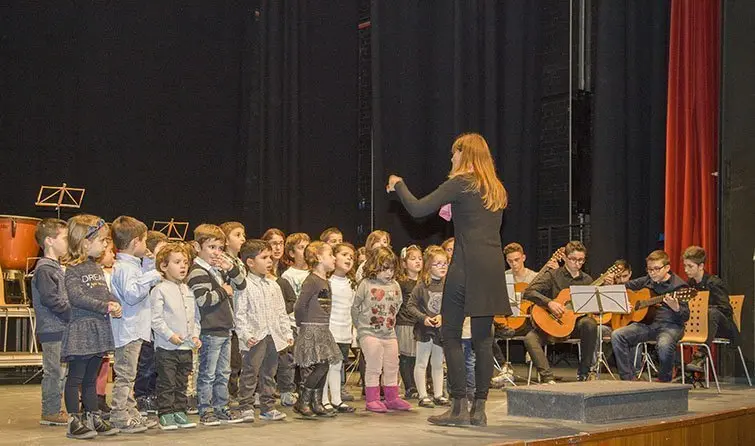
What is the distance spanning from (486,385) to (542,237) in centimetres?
638

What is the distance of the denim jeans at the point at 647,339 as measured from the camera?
767cm

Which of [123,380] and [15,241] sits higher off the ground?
[15,241]

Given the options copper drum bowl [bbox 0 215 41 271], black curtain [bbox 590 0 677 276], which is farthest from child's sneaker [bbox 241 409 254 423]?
black curtain [bbox 590 0 677 276]

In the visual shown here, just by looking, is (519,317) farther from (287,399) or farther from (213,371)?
(213,371)

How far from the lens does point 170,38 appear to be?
38.9 ft

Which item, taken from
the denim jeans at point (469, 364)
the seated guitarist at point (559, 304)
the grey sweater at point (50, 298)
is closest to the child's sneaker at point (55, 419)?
the grey sweater at point (50, 298)

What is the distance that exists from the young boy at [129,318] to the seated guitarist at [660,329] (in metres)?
4.15

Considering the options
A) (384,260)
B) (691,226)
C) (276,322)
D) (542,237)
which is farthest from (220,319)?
(542,237)

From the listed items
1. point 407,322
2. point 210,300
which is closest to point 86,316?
point 210,300

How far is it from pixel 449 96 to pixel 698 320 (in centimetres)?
496

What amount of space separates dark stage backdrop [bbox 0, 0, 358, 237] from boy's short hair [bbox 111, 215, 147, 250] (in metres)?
5.37

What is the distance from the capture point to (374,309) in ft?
21.5

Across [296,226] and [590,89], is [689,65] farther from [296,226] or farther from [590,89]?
[296,226]

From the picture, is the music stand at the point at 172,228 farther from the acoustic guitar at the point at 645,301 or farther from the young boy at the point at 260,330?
the acoustic guitar at the point at 645,301
